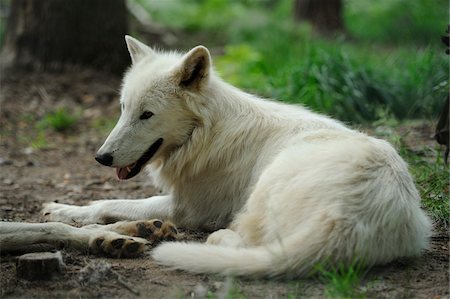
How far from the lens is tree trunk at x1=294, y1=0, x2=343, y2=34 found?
42.2 feet

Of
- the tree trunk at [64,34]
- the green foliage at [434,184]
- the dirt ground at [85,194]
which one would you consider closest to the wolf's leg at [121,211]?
the dirt ground at [85,194]

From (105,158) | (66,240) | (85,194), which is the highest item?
(105,158)

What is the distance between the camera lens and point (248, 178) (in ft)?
13.8

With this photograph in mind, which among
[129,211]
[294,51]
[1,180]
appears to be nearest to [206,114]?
[129,211]

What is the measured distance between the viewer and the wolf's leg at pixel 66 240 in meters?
3.66

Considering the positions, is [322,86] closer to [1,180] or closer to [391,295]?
[1,180]

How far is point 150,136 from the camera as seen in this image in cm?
425

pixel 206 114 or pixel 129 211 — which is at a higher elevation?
pixel 206 114

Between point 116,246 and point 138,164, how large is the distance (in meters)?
0.82

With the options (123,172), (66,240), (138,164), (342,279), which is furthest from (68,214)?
(342,279)

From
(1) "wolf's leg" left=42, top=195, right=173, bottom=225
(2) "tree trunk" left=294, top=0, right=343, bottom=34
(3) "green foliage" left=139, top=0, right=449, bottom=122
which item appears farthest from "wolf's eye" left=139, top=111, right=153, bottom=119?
(2) "tree trunk" left=294, top=0, right=343, bottom=34

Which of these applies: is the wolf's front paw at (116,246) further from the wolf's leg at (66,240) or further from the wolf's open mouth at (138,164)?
the wolf's open mouth at (138,164)

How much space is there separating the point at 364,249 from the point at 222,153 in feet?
4.52

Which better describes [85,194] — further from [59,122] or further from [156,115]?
[59,122]
